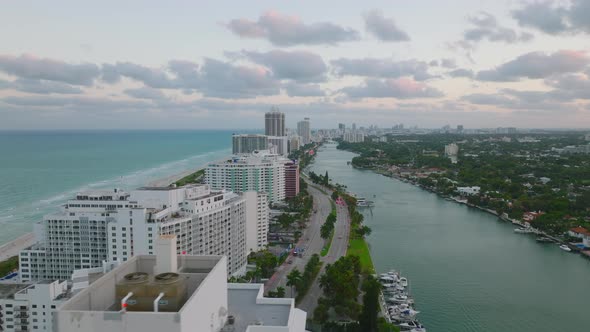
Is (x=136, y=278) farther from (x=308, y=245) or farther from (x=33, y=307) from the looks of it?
(x=308, y=245)

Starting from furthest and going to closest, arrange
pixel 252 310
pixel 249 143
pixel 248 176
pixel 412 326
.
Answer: pixel 249 143, pixel 248 176, pixel 412 326, pixel 252 310

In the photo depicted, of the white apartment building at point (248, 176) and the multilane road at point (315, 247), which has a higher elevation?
the white apartment building at point (248, 176)

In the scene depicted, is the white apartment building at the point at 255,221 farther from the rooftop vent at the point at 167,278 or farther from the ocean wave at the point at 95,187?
the ocean wave at the point at 95,187

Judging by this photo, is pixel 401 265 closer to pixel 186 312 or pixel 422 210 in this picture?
pixel 422 210

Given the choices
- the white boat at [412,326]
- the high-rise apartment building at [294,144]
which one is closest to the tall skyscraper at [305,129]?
the high-rise apartment building at [294,144]

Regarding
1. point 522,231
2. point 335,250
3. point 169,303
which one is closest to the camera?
point 169,303

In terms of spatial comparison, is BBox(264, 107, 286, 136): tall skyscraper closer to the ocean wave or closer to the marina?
the ocean wave

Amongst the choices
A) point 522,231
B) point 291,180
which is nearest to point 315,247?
point 522,231
